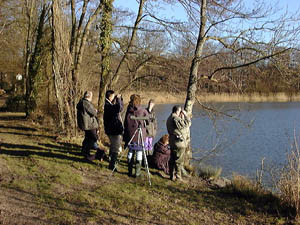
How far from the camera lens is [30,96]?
555 inches

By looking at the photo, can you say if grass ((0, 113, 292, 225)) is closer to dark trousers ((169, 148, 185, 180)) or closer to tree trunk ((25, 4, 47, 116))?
dark trousers ((169, 148, 185, 180))

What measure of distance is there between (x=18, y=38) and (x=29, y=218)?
904 inches

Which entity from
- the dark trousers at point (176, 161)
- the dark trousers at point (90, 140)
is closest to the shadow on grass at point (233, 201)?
the dark trousers at point (176, 161)

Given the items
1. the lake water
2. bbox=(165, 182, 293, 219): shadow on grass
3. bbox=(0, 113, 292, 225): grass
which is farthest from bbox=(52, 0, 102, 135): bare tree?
bbox=(165, 182, 293, 219): shadow on grass

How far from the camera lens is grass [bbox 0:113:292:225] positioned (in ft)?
14.6

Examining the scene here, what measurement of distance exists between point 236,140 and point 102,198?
9.26 meters

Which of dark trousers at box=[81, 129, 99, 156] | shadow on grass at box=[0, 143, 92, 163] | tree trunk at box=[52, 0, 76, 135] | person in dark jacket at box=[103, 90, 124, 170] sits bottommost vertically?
shadow on grass at box=[0, 143, 92, 163]

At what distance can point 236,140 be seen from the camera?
43.7ft

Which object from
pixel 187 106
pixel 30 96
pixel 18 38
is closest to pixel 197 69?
pixel 187 106

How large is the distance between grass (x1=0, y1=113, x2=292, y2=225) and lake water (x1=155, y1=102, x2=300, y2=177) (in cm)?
263

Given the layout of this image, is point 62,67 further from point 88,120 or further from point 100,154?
point 100,154

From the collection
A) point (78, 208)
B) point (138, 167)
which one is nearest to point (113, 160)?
point (138, 167)

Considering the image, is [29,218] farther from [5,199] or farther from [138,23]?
[138,23]

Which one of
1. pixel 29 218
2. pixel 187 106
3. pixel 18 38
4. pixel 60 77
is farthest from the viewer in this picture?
pixel 18 38
